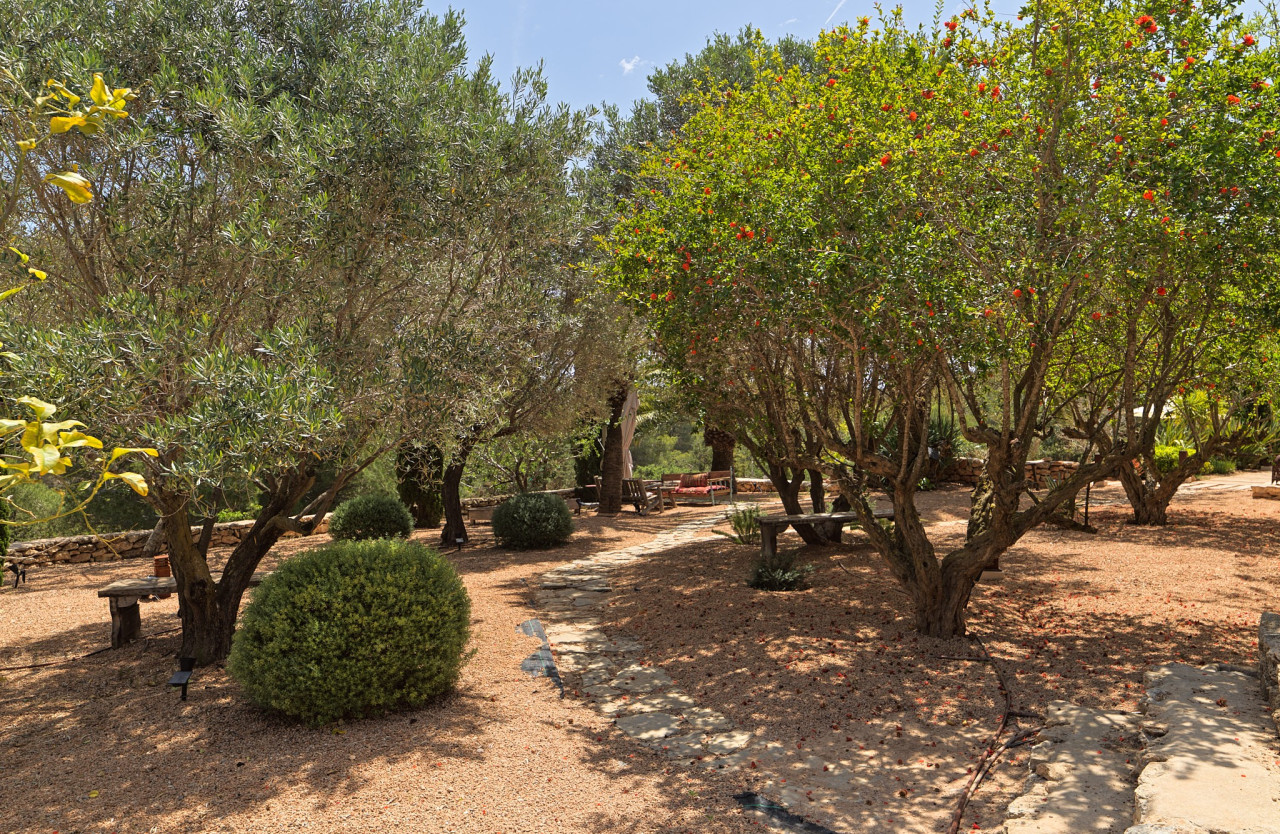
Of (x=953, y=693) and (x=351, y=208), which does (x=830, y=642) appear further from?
(x=351, y=208)

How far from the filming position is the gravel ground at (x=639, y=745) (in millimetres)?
4406

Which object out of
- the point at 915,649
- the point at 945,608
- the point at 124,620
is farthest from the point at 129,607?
the point at 945,608

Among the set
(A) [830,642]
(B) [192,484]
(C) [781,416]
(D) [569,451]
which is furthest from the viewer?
(D) [569,451]

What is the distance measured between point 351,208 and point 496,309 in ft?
5.25

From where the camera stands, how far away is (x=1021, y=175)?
557 centimetres

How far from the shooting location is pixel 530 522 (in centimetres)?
1313

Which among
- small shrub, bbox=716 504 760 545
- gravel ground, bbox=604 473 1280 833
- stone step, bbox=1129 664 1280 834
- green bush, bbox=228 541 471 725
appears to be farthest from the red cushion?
stone step, bbox=1129 664 1280 834

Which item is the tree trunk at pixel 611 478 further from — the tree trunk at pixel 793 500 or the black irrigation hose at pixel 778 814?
the black irrigation hose at pixel 778 814

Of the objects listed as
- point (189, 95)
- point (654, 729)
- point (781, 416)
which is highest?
point (189, 95)

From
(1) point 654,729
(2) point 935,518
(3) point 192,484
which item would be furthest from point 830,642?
(2) point 935,518

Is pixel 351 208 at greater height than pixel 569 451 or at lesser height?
greater

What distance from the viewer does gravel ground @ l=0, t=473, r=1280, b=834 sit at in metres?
4.41

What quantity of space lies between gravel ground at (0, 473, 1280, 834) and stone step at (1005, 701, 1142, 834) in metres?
0.22

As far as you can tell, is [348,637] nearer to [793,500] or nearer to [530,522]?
[793,500]
